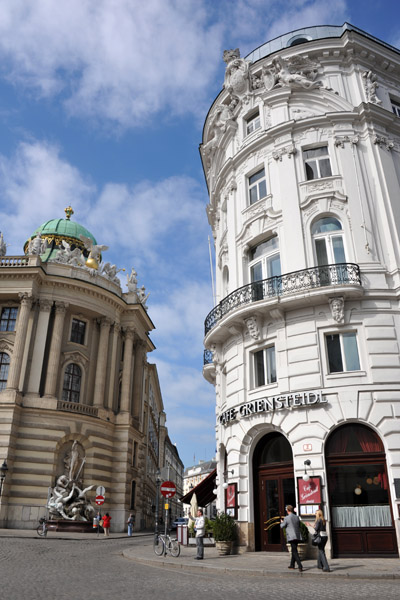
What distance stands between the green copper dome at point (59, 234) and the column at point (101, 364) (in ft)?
39.7

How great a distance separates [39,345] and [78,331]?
4.69m

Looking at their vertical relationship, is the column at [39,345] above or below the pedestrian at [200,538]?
above

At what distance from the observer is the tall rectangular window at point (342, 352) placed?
19.3 m

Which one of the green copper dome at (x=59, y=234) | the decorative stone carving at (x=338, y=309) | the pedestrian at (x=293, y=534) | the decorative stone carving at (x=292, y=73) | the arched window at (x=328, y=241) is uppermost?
the green copper dome at (x=59, y=234)

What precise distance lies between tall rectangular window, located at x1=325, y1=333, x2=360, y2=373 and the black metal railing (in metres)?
2.14

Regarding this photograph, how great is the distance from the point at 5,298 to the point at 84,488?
57.3ft

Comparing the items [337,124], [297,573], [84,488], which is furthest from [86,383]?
[297,573]

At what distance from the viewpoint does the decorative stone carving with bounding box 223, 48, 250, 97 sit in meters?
27.4

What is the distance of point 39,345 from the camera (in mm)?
42406

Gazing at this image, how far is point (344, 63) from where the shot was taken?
2562cm

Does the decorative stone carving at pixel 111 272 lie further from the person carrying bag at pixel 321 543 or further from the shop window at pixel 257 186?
the person carrying bag at pixel 321 543

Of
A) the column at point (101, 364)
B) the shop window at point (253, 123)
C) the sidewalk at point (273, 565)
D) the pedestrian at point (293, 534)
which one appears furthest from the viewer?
the column at point (101, 364)

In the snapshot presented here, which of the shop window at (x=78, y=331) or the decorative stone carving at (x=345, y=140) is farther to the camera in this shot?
the shop window at (x=78, y=331)

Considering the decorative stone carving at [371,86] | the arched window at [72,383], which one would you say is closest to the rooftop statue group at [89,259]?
the arched window at [72,383]
